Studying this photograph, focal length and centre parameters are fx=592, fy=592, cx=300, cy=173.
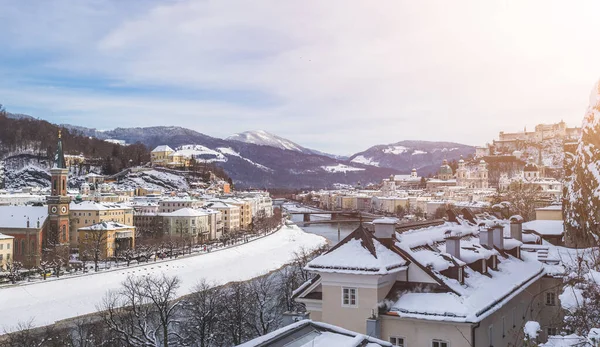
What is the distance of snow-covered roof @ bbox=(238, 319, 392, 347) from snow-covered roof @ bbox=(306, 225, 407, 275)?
3.07 m

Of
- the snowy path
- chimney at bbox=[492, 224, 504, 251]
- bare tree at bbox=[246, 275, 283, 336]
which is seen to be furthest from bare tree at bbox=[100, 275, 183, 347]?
chimney at bbox=[492, 224, 504, 251]

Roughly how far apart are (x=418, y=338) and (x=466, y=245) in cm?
322

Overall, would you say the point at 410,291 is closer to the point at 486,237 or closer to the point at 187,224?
the point at 486,237

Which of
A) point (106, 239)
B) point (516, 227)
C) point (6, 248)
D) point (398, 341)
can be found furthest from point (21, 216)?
point (398, 341)

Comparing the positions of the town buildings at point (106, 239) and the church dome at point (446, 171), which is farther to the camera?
the church dome at point (446, 171)

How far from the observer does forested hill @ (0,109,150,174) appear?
319 feet

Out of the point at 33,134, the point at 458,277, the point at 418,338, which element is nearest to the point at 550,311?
the point at 458,277

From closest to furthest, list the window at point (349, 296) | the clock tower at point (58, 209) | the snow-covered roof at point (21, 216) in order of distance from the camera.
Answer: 1. the window at point (349, 296)
2. the snow-covered roof at point (21, 216)
3. the clock tower at point (58, 209)

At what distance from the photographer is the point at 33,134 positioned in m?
101

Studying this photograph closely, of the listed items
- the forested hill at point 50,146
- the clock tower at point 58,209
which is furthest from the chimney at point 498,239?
the forested hill at point 50,146

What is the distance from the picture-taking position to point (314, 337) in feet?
19.2

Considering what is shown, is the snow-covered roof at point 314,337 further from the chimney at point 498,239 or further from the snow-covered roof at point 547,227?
the snow-covered roof at point 547,227

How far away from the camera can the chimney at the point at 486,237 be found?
1260 cm

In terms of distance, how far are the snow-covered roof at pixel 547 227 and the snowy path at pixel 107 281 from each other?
60.4 feet
